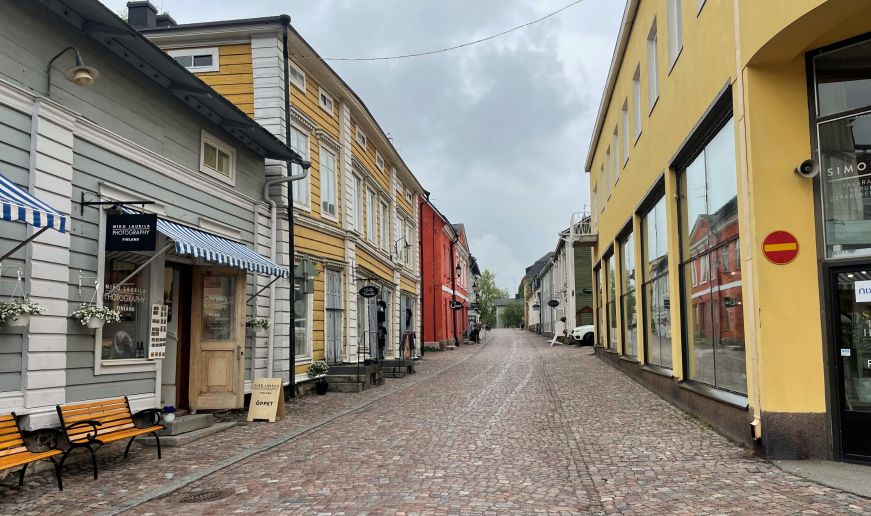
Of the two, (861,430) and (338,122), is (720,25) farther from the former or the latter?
(338,122)

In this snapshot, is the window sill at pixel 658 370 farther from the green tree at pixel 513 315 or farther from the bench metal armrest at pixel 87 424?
the green tree at pixel 513 315

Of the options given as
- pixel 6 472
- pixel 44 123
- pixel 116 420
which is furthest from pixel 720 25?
pixel 6 472

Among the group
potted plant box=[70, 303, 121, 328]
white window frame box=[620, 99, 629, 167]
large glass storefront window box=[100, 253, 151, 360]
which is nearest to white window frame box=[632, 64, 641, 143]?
white window frame box=[620, 99, 629, 167]

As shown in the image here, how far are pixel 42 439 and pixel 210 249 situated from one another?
292 centimetres

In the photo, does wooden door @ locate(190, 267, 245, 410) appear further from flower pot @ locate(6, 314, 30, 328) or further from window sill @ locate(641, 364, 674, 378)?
window sill @ locate(641, 364, 674, 378)

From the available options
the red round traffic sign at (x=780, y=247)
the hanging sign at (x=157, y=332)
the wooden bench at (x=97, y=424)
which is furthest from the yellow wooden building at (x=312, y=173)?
the red round traffic sign at (x=780, y=247)

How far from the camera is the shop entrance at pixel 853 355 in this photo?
634 cm

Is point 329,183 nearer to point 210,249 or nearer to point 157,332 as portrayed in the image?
point 210,249

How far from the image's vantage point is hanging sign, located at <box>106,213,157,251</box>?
750 cm

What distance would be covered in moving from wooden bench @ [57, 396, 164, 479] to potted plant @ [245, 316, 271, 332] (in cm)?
364

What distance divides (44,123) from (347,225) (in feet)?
32.7

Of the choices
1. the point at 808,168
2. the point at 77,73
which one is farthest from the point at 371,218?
the point at 808,168

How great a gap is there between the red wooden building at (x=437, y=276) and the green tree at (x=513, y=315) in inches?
2840

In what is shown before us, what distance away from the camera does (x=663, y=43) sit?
11.5m
